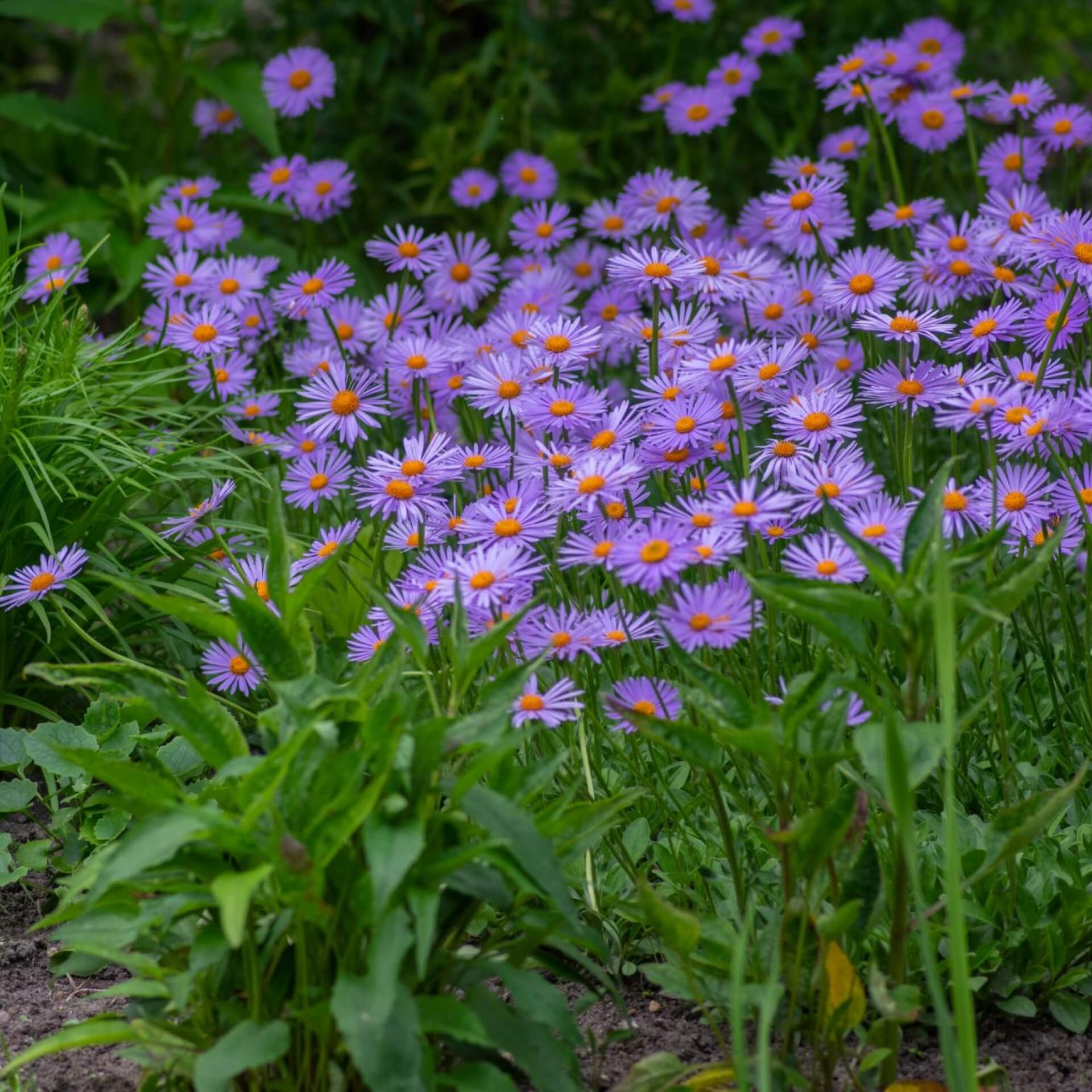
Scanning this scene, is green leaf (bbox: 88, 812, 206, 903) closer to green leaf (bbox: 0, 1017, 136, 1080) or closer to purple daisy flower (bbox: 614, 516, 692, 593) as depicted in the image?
green leaf (bbox: 0, 1017, 136, 1080)

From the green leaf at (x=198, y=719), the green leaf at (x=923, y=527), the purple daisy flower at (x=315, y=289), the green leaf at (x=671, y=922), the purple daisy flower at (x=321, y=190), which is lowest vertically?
the green leaf at (x=671, y=922)

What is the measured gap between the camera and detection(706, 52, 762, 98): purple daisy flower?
3527 mm

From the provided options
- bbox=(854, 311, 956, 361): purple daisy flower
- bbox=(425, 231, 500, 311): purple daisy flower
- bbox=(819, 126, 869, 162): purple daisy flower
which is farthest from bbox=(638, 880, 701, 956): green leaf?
Answer: bbox=(819, 126, 869, 162): purple daisy flower

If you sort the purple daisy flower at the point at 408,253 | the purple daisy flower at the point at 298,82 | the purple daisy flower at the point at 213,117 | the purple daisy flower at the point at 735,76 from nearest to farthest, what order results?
the purple daisy flower at the point at 408,253
the purple daisy flower at the point at 735,76
the purple daisy flower at the point at 298,82
the purple daisy flower at the point at 213,117

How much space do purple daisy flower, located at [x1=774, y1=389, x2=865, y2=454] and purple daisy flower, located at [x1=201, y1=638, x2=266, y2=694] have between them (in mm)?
788

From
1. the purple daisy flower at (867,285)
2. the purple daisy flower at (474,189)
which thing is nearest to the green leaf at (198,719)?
the purple daisy flower at (867,285)

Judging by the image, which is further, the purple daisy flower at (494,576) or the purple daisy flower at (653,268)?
the purple daisy flower at (653,268)

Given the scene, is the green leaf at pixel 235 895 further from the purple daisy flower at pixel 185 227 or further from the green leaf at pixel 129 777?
the purple daisy flower at pixel 185 227

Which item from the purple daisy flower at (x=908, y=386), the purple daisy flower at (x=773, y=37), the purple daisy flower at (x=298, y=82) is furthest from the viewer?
the purple daisy flower at (x=773, y=37)

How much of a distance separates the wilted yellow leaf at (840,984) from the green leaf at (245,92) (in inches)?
109

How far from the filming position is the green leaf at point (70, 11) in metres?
3.71

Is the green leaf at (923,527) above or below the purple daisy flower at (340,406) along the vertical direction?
below

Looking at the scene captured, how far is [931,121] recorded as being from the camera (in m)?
3.12

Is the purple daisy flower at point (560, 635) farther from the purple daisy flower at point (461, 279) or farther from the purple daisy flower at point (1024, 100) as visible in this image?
the purple daisy flower at point (1024, 100)
